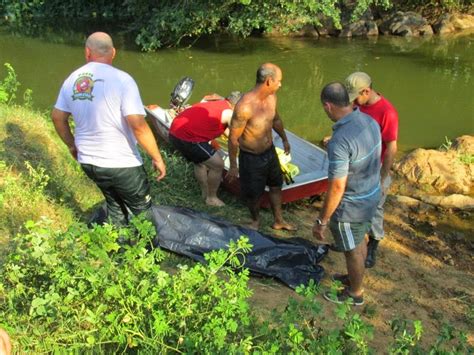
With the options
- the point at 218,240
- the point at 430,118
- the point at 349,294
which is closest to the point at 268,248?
the point at 218,240

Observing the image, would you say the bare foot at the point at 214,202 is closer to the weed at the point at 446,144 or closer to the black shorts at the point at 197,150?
the black shorts at the point at 197,150

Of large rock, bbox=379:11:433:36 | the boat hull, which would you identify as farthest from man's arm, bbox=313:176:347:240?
large rock, bbox=379:11:433:36

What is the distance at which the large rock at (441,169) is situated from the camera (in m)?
7.71

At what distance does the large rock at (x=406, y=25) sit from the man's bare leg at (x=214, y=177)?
13.6 meters

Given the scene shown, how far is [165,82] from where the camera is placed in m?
12.9

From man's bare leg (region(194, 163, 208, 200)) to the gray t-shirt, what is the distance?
7.65ft

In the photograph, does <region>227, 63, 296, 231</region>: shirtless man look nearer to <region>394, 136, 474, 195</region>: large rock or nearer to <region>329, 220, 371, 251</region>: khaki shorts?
<region>329, 220, 371, 251</region>: khaki shorts

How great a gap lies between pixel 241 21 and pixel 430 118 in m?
5.84

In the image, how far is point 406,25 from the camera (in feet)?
57.2

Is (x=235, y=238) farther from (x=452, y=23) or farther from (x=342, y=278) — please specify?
(x=452, y=23)

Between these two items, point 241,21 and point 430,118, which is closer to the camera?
point 430,118

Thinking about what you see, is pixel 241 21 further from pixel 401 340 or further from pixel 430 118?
pixel 401 340

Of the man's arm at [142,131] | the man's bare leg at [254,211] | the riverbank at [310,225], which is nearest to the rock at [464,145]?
the riverbank at [310,225]

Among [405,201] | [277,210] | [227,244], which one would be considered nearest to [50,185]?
[227,244]
